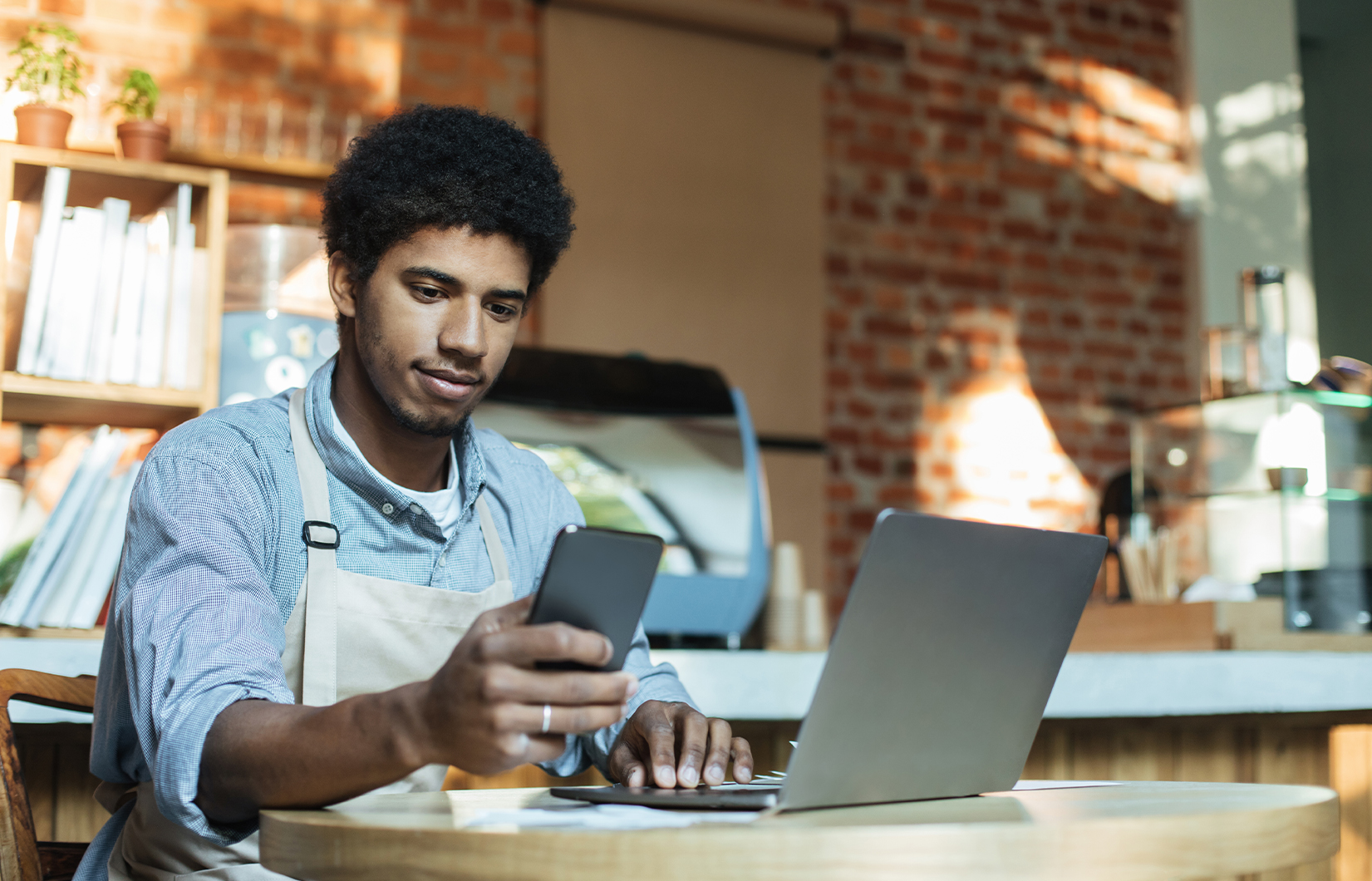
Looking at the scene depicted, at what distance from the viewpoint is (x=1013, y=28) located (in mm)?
4039

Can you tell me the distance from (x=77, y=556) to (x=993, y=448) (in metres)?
2.69

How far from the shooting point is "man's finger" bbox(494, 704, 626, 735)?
0.72m

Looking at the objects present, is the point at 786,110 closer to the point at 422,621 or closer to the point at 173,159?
the point at 173,159

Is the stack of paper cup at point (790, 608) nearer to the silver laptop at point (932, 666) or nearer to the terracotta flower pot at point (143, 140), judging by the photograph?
the terracotta flower pot at point (143, 140)

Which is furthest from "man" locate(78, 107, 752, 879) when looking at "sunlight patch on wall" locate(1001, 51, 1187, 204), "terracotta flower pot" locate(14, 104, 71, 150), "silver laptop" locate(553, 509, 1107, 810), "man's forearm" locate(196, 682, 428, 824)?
"sunlight patch on wall" locate(1001, 51, 1187, 204)

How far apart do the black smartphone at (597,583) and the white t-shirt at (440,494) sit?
47cm

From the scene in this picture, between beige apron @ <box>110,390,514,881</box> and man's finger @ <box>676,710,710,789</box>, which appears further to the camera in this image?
beige apron @ <box>110,390,514,881</box>

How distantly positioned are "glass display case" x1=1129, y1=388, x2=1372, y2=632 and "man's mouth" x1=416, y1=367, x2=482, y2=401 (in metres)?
1.41

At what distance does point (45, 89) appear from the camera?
241 centimetres

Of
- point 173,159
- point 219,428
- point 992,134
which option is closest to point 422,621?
point 219,428

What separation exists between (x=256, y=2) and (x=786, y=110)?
4.70 ft

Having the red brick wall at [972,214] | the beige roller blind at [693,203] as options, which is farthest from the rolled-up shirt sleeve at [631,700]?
the red brick wall at [972,214]

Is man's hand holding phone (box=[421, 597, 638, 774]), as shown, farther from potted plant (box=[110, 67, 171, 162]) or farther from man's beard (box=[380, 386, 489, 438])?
potted plant (box=[110, 67, 171, 162])

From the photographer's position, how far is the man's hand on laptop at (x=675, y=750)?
100 cm
